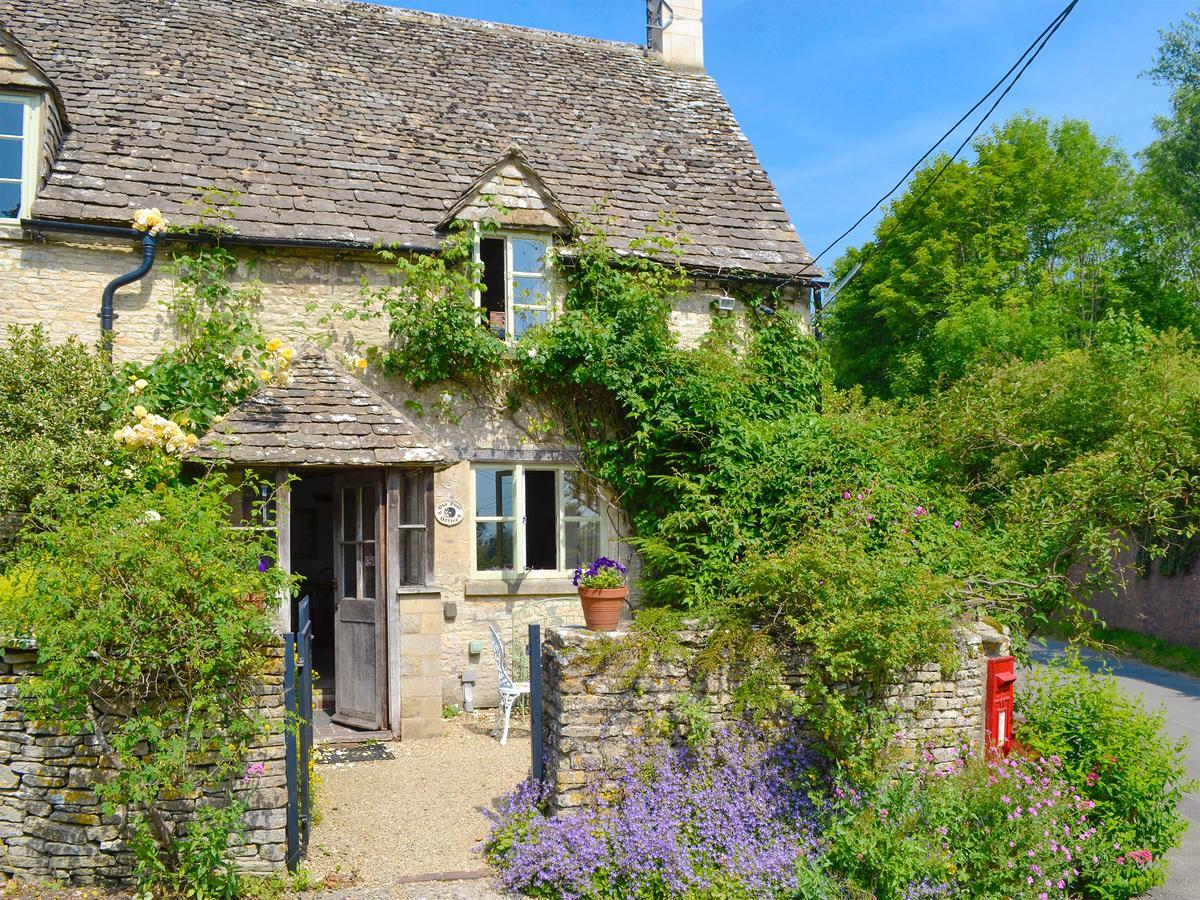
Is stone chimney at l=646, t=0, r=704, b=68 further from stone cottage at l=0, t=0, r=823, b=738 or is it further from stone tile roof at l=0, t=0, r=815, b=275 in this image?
stone cottage at l=0, t=0, r=823, b=738

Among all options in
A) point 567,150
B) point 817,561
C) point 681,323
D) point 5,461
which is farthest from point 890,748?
point 567,150

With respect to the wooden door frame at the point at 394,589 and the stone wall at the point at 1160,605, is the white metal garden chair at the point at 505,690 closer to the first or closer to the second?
the wooden door frame at the point at 394,589

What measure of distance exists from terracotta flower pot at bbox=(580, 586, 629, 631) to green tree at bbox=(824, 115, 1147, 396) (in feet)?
68.6

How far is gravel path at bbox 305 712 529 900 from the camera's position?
6.54 metres

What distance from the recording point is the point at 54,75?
12.1m

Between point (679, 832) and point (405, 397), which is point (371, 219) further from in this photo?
point (679, 832)

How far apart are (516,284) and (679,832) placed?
7501 mm

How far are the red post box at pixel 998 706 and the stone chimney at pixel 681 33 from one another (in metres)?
12.9

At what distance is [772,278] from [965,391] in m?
3.04

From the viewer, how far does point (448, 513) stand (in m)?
11.4

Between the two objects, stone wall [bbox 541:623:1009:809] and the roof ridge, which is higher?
the roof ridge

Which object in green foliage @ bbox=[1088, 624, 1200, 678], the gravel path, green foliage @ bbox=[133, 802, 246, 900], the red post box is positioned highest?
the red post box

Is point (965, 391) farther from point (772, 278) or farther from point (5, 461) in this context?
point (5, 461)

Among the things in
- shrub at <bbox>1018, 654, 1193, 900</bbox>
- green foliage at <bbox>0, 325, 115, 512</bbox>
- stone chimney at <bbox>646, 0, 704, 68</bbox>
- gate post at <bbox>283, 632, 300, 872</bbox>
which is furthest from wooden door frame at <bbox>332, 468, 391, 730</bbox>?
stone chimney at <bbox>646, 0, 704, 68</bbox>
